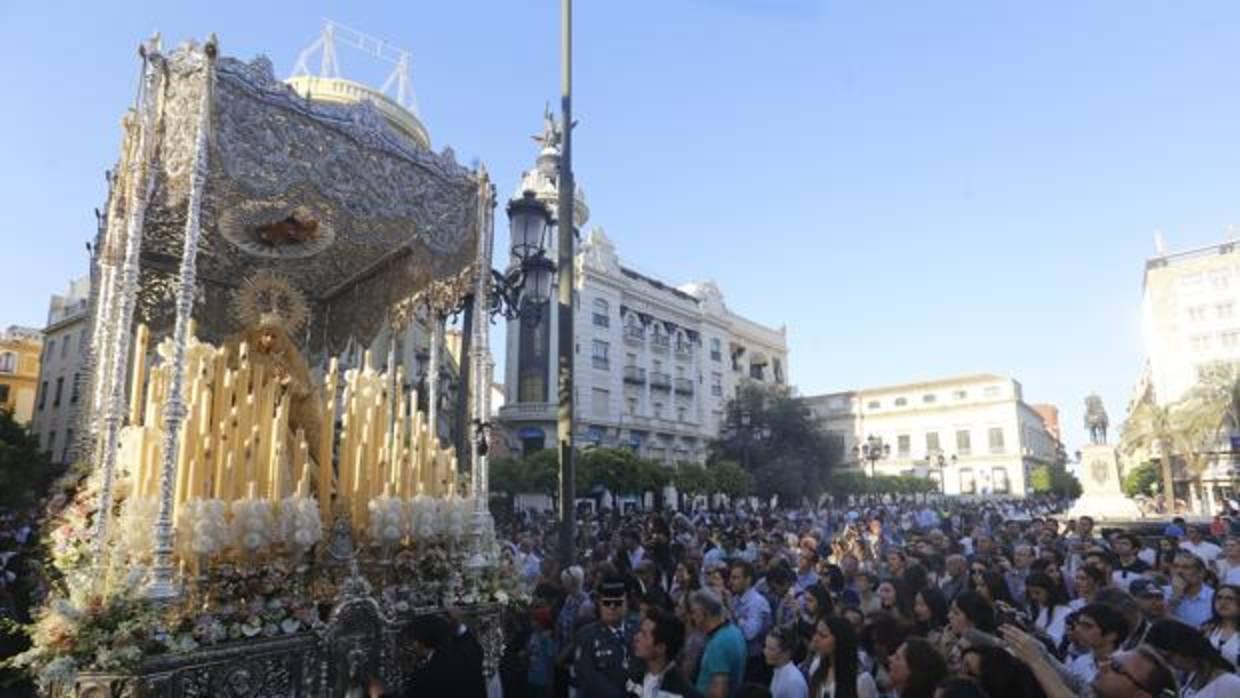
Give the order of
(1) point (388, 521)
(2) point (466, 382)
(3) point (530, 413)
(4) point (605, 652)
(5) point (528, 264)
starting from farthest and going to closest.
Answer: (3) point (530, 413), (2) point (466, 382), (5) point (528, 264), (1) point (388, 521), (4) point (605, 652)

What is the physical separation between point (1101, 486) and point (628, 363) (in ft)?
85.5

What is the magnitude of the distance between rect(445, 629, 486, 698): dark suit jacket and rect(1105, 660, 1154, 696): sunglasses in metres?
3.18

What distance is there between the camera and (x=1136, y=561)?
345 inches

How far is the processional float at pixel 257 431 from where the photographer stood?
5.64 metres

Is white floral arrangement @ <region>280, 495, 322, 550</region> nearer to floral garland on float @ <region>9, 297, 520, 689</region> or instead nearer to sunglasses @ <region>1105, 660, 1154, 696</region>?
floral garland on float @ <region>9, 297, 520, 689</region>

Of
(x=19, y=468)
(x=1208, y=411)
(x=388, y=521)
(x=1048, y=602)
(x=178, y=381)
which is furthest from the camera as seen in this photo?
(x=1208, y=411)

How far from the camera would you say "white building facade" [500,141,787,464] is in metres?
41.5

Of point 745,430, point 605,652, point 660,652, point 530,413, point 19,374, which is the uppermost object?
point 19,374

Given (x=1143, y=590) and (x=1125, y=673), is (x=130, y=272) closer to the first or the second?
(x=1125, y=673)

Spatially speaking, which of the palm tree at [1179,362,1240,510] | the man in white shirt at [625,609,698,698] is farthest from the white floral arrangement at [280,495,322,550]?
the palm tree at [1179,362,1240,510]

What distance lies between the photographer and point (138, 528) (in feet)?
19.4

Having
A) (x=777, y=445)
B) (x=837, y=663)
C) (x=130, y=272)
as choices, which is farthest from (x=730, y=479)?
(x=837, y=663)

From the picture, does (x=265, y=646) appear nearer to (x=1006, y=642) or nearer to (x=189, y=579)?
(x=189, y=579)

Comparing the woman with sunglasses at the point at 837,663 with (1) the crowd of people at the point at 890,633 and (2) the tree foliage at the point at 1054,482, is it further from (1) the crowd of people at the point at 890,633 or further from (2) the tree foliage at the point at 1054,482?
(2) the tree foliage at the point at 1054,482
